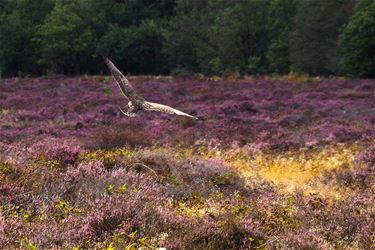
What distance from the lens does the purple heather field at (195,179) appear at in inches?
199

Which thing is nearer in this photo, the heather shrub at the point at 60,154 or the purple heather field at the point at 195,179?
the purple heather field at the point at 195,179

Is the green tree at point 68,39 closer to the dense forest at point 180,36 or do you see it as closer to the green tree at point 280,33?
the dense forest at point 180,36

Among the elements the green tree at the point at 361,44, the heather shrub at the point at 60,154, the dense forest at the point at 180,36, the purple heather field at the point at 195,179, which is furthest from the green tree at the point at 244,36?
the heather shrub at the point at 60,154

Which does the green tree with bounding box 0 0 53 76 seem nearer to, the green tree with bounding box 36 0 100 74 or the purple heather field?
the green tree with bounding box 36 0 100 74

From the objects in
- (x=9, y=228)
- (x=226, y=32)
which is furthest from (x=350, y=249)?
(x=226, y=32)

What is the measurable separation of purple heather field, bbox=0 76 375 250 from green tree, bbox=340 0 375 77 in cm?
1251

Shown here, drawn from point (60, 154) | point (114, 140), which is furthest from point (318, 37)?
point (60, 154)

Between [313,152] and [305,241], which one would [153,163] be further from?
[313,152]

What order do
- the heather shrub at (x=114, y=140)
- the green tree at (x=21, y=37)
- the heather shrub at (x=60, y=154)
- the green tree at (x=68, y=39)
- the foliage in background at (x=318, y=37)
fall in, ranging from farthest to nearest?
the green tree at (x=21, y=37) → the green tree at (x=68, y=39) → the foliage in background at (x=318, y=37) → the heather shrub at (x=114, y=140) → the heather shrub at (x=60, y=154)

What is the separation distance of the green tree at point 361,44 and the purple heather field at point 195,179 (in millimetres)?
12514

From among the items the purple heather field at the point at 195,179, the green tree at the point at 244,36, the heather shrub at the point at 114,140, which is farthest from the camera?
the green tree at the point at 244,36

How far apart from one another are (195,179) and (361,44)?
999 inches

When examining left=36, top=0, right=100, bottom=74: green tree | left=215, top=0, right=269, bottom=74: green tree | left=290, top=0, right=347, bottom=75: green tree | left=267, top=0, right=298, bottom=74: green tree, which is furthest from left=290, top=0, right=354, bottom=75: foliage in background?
left=36, top=0, right=100, bottom=74: green tree

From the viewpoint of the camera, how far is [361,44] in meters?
30.3
